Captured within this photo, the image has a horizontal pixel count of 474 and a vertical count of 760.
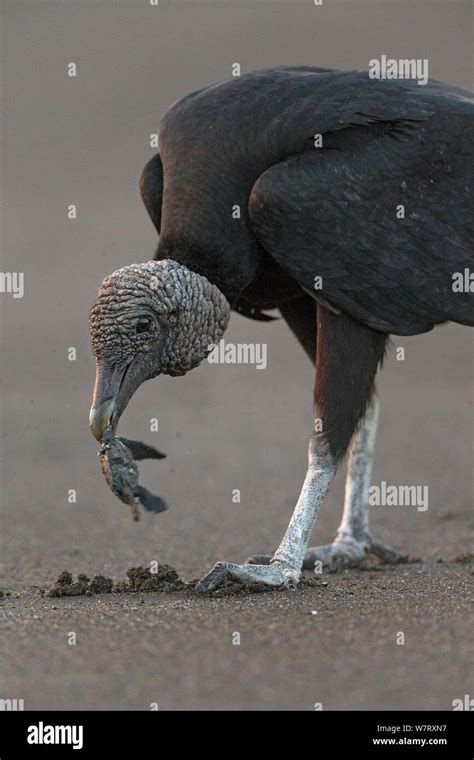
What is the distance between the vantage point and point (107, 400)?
7109 mm

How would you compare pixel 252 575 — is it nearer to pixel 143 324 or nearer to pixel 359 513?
pixel 143 324

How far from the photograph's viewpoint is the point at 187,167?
7746mm

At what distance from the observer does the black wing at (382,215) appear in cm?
729

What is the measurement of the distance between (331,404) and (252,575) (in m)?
1.04

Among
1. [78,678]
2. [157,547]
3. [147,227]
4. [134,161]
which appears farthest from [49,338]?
[78,678]

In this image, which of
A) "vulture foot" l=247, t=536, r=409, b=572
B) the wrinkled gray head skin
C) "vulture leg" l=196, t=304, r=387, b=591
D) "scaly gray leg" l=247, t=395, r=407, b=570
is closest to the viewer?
the wrinkled gray head skin

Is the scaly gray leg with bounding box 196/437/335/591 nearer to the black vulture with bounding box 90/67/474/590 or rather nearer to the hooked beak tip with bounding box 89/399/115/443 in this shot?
the black vulture with bounding box 90/67/474/590

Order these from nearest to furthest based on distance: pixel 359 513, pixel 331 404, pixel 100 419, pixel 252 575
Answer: pixel 100 419 < pixel 252 575 < pixel 331 404 < pixel 359 513

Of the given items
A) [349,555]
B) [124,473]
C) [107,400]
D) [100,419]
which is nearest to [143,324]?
[107,400]

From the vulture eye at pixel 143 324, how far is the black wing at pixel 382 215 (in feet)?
2.56

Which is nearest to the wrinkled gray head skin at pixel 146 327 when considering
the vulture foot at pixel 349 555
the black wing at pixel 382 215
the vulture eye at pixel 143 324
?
the vulture eye at pixel 143 324

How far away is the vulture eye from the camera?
7340 mm

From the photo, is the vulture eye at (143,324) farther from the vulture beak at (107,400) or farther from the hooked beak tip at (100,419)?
the hooked beak tip at (100,419)

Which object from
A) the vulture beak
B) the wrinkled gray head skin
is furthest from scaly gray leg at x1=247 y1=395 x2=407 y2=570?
the vulture beak
